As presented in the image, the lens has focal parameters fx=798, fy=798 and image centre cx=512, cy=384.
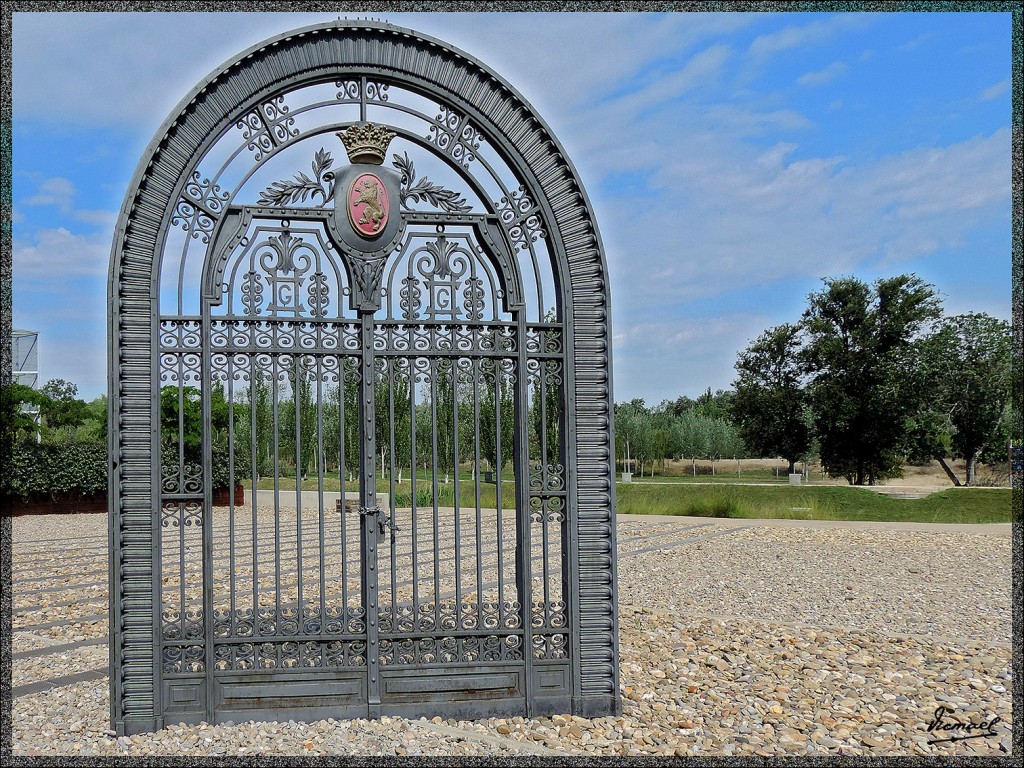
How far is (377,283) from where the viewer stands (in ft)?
16.2

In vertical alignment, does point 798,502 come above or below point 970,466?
below

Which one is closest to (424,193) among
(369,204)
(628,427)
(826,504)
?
(369,204)

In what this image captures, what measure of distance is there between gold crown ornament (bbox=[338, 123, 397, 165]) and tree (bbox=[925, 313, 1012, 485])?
24695 millimetres

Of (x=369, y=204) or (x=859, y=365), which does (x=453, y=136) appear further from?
(x=859, y=365)

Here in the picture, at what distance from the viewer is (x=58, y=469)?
62.5 feet

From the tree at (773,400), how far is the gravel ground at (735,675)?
21706 millimetres

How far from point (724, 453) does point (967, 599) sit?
32.2 meters

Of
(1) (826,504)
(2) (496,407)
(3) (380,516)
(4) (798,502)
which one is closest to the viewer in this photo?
(3) (380,516)

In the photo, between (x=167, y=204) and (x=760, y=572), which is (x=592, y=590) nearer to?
(x=167, y=204)

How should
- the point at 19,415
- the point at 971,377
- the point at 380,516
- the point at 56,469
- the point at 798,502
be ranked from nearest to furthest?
the point at 380,516, the point at 798,502, the point at 56,469, the point at 19,415, the point at 971,377

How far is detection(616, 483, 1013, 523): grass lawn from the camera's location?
17797 mm

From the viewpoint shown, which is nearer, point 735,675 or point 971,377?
point 735,675

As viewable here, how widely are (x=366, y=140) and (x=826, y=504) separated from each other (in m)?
16.3

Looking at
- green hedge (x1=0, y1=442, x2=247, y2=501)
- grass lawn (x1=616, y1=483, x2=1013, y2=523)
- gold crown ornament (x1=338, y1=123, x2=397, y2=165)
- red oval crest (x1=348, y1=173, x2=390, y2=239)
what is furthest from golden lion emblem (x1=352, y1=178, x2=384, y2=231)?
green hedge (x1=0, y1=442, x2=247, y2=501)
